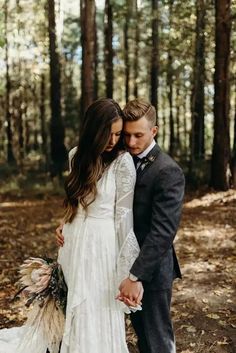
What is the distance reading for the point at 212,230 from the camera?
32.8ft

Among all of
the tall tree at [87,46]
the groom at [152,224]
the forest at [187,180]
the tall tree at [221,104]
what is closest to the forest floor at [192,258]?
the forest at [187,180]

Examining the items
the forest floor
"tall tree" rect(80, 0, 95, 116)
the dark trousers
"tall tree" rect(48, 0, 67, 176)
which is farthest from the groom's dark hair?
"tall tree" rect(48, 0, 67, 176)

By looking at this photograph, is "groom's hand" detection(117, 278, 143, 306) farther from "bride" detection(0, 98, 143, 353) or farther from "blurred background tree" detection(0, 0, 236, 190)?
"blurred background tree" detection(0, 0, 236, 190)

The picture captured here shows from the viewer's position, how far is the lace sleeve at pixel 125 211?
325 cm

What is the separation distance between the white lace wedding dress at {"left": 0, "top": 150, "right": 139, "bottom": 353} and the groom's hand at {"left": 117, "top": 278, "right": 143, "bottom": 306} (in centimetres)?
14

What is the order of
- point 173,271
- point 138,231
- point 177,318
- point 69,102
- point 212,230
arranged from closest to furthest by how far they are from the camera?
point 138,231 → point 173,271 → point 177,318 → point 212,230 → point 69,102

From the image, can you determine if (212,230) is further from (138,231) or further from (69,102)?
(69,102)

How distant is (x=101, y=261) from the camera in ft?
11.0

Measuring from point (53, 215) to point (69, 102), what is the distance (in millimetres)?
18249

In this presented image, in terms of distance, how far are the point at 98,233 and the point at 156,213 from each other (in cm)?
43

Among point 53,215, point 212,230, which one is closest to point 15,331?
point 212,230

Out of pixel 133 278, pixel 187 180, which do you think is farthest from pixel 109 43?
pixel 133 278

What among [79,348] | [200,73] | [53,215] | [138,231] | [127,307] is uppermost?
[200,73]

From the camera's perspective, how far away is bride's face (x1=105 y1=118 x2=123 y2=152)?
125 inches
